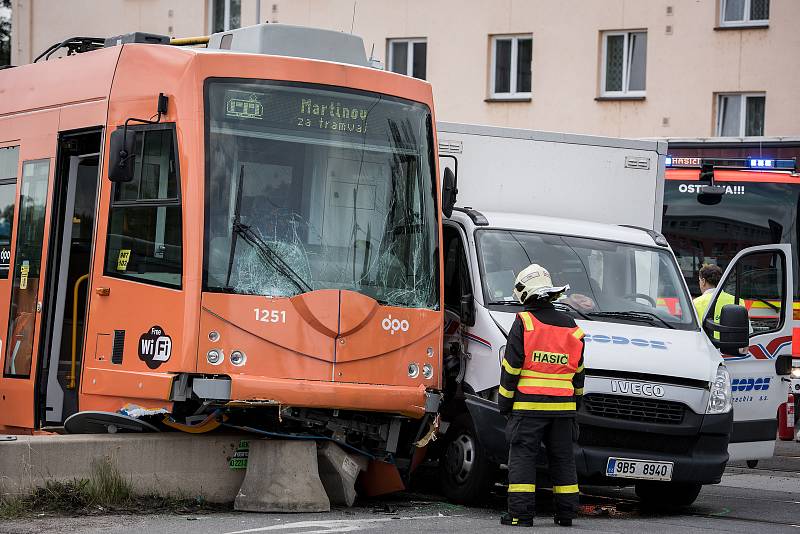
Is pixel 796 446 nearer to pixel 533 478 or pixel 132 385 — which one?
pixel 533 478

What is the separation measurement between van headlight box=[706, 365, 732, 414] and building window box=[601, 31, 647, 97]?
56.4 feet

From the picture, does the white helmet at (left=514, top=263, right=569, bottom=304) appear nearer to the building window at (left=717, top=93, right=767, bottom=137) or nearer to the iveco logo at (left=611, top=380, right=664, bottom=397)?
the iveco logo at (left=611, top=380, right=664, bottom=397)

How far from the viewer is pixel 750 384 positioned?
39.9ft

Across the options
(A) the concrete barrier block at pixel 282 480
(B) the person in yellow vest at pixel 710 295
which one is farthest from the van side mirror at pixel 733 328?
(A) the concrete barrier block at pixel 282 480

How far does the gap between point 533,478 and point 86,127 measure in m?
4.41

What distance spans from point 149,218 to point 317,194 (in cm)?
120

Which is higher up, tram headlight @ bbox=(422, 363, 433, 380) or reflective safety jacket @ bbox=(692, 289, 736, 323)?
reflective safety jacket @ bbox=(692, 289, 736, 323)

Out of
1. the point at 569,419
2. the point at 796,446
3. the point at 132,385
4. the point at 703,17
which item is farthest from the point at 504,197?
the point at 703,17

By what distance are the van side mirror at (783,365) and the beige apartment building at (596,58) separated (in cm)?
1412

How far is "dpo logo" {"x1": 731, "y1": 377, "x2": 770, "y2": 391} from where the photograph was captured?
12094 mm

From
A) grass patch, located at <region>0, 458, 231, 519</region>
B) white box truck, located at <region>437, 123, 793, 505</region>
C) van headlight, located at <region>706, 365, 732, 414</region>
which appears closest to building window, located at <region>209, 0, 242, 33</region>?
white box truck, located at <region>437, 123, 793, 505</region>

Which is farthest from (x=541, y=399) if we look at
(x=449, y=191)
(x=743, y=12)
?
(x=743, y=12)

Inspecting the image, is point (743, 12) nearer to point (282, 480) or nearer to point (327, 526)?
point (282, 480)

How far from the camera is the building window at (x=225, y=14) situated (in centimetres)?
3219
